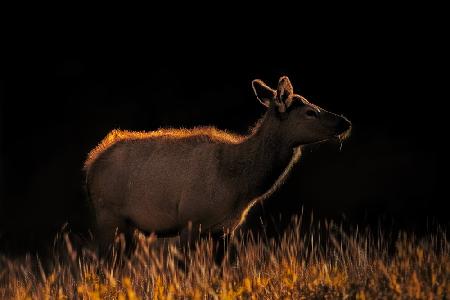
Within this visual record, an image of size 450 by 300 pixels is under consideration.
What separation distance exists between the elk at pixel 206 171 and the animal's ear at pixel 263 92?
0.4 inches

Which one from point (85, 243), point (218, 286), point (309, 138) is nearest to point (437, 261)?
point (218, 286)

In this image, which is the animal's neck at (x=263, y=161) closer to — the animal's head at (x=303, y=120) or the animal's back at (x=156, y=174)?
the animal's head at (x=303, y=120)

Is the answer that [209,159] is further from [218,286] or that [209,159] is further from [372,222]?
[372,222]

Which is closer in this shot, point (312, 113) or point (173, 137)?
point (312, 113)

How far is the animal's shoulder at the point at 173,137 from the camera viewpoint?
364 inches

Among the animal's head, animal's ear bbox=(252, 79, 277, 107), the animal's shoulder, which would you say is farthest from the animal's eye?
the animal's shoulder

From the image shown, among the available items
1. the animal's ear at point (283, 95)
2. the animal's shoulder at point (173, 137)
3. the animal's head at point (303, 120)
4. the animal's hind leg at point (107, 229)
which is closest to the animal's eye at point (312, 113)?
the animal's head at point (303, 120)

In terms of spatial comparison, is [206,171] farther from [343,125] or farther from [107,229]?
[343,125]

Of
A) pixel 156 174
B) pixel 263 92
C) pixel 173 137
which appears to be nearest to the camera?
pixel 156 174

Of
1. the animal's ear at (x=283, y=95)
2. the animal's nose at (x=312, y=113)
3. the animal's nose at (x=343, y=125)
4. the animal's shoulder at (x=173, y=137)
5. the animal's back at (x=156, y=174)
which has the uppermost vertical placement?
the animal's ear at (x=283, y=95)

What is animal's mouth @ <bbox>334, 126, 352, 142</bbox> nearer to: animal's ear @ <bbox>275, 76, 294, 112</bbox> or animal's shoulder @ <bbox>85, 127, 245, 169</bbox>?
animal's ear @ <bbox>275, 76, 294, 112</bbox>

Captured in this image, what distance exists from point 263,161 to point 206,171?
58cm

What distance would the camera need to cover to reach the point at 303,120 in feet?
29.1

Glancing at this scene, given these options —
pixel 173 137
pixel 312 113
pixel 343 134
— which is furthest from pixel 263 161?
pixel 173 137
